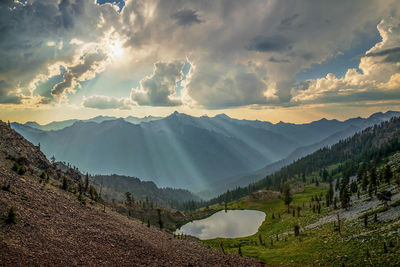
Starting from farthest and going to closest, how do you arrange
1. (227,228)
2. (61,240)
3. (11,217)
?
1. (227,228)
2. (61,240)
3. (11,217)

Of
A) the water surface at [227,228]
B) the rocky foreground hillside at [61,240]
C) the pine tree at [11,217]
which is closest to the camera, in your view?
the rocky foreground hillside at [61,240]

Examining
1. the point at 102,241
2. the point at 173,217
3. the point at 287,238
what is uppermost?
the point at 102,241

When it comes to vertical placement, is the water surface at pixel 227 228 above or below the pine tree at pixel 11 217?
below

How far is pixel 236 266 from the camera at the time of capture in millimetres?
43688

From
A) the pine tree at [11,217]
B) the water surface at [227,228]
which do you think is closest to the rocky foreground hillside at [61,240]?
the pine tree at [11,217]

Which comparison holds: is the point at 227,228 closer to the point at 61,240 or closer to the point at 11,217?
the point at 61,240

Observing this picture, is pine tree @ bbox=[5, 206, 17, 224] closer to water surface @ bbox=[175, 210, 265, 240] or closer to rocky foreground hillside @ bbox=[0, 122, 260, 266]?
rocky foreground hillside @ bbox=[0, 122, 260, 266]

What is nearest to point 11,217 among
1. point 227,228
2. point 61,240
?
point 61,240

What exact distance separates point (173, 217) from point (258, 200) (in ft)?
238

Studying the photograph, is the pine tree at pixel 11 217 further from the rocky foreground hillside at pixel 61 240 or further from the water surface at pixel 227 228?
the water surface at pixel 227 228

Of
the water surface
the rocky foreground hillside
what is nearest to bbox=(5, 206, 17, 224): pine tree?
the rocky foreground hillside

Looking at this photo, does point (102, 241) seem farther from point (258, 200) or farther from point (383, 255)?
point (258, 200)

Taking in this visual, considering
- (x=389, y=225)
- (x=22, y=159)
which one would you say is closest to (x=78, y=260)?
(x=389, y=225)

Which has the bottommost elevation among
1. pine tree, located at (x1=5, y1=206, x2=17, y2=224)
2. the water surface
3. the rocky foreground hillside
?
the water surface
